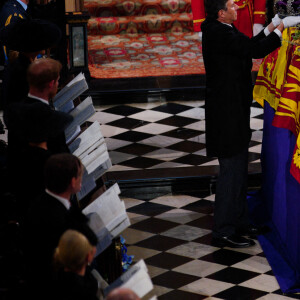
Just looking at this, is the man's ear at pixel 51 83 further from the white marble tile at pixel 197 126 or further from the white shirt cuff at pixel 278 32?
the white marble tile at pixel 197 126

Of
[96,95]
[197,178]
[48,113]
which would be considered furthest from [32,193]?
[96,95]

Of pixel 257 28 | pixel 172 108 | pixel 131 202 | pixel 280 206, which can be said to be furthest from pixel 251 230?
pixel 172 108

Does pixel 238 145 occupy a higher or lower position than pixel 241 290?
higher

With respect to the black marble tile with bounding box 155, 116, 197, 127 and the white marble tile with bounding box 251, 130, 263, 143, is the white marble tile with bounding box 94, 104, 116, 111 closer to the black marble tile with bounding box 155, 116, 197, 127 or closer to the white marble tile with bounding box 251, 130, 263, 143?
the black marble tile with bounding box 155, 116, 197, 127

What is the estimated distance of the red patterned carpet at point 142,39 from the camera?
1138cm

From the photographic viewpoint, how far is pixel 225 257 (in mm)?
6352

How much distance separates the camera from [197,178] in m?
7.62

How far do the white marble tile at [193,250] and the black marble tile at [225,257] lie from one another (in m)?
0.06

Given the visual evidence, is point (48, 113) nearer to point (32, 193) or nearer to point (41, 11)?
point (32, 193)

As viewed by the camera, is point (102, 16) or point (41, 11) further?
point (102, 16)

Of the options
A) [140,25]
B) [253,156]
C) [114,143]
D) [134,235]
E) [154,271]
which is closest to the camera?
[154,271]

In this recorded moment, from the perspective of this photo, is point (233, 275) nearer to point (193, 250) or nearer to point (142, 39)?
point (193, 250)

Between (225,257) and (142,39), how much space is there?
720 centimetres

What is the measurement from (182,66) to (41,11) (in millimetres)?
2169
